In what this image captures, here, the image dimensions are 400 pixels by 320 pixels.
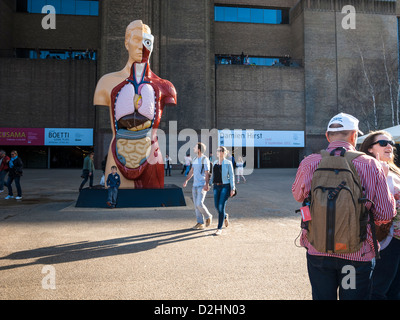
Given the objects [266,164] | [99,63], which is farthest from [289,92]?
[99,63]

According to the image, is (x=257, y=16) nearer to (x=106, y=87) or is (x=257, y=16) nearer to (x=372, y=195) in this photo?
(x=106, y=87)

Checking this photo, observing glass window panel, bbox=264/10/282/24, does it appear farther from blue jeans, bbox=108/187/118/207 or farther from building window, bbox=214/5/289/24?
blue jeans, bbox=108/187/118/207

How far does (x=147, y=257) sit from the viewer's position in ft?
14.2

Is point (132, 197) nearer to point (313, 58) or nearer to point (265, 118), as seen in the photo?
point (265, 118)

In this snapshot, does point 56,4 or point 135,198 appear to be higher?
point 56,4

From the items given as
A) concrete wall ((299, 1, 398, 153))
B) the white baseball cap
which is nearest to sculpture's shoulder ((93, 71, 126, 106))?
the white baseball cap

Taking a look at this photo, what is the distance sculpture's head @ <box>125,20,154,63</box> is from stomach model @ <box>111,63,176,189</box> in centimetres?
52

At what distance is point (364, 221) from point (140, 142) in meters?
7.38

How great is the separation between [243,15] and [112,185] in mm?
29746

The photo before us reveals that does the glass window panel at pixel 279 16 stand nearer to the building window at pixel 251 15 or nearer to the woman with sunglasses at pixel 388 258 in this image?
the building window at pixel 251 15

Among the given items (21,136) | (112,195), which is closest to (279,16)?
(21,136)

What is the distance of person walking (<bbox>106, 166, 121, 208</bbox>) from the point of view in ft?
26.9

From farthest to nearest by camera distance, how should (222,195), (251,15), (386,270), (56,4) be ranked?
(251,15)
(56,4)
(222,195)
(386,270)

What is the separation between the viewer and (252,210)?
8.28 meters
